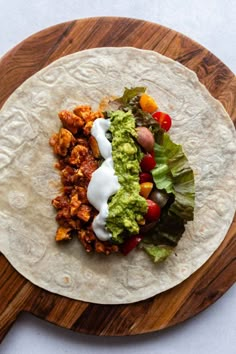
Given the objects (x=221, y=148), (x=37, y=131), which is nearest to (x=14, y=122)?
(x=37, y=131)

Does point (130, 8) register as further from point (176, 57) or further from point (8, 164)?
point (8, 164)

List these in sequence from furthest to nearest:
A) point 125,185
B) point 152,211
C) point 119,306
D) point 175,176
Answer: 1. point 119,306
2. point 175,176
3. point 152,211
4. point 125,185

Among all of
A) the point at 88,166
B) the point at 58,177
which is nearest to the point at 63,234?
the point at 58,177

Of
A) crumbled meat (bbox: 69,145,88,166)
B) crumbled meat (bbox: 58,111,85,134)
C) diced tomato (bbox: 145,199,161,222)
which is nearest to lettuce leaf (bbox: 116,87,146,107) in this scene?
crumbled meat (bbox: 58,111,85,134)

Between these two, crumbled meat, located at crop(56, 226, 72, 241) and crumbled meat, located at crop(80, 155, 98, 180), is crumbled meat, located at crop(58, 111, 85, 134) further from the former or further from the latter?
crumbled meat, located at crop(56, 226, 72, 241)

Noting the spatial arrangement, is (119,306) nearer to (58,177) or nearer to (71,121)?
(58,177)

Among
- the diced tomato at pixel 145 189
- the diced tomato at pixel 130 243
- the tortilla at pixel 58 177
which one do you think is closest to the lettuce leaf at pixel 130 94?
the tortilla at pixel 58 177

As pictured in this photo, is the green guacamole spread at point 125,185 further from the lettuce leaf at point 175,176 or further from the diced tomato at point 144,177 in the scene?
the lettuce leaf at point 175,176
